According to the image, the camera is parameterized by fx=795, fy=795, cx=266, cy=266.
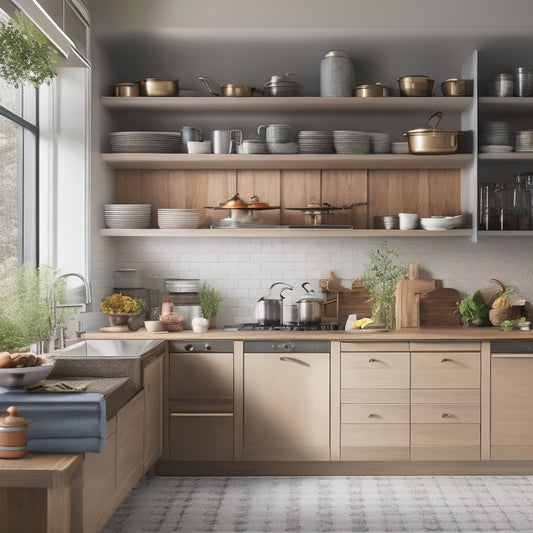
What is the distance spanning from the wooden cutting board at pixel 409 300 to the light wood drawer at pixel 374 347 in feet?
2.03

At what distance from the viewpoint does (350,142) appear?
19.1 feet

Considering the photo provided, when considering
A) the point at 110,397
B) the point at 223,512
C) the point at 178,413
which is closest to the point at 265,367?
the point at 178,413

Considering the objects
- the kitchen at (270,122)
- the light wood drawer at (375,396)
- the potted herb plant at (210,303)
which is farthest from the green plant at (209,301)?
the light wood drawer at (375,396)

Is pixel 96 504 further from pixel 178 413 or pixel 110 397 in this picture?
pixel 178 413

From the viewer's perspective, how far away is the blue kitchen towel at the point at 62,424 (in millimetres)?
3188

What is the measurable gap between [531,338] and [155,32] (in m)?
3.39

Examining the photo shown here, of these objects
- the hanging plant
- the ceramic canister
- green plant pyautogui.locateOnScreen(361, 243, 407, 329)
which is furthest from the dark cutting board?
the ceramic canister

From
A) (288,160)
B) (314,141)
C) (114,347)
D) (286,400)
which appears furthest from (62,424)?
(314,141)

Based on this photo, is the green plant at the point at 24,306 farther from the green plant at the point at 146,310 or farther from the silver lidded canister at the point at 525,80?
the silver lidded canister at the point at 525,80

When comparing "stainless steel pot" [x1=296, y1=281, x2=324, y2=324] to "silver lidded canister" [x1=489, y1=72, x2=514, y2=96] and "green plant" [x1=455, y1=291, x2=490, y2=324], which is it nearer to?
"green plant" [x1=455, y1=291, x2=490, y2=324]

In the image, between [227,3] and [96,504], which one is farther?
[227,3]

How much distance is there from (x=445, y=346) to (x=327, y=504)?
1.38m

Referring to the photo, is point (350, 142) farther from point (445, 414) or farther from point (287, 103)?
point (445, 414)

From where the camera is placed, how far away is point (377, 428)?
543 cm
